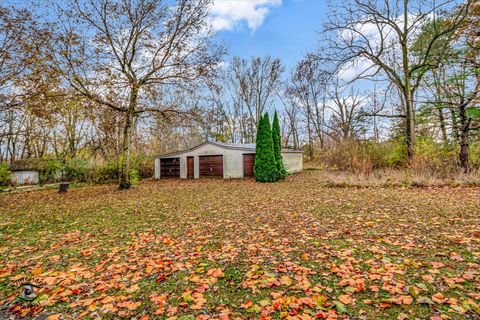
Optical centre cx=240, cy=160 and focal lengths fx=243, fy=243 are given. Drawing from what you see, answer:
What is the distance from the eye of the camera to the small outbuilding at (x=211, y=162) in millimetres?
17188

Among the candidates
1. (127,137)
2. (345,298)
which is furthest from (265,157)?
(345,298)

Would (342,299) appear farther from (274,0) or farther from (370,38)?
(370,38)

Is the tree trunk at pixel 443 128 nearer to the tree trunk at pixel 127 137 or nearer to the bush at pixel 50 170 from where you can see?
the tree trunk at pixel 127 137

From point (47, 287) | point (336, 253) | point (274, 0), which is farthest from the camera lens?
point (274, 0)

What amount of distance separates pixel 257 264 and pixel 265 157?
11646 millimetres

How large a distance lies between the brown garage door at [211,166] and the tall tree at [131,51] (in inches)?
250

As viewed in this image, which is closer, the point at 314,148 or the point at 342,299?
the point at 342,299

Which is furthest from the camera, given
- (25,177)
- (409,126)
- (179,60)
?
(25,177)

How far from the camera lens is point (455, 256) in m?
3.11

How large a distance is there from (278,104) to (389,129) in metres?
16.1

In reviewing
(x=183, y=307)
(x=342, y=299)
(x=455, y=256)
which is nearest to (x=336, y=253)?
(x=342, y=299)

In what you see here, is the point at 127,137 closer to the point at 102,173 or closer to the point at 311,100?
the point at 102,173

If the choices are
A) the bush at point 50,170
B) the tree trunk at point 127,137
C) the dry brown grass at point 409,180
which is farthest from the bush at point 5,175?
the dry brown grass at point 409,180

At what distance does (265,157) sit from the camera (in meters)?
14.7
